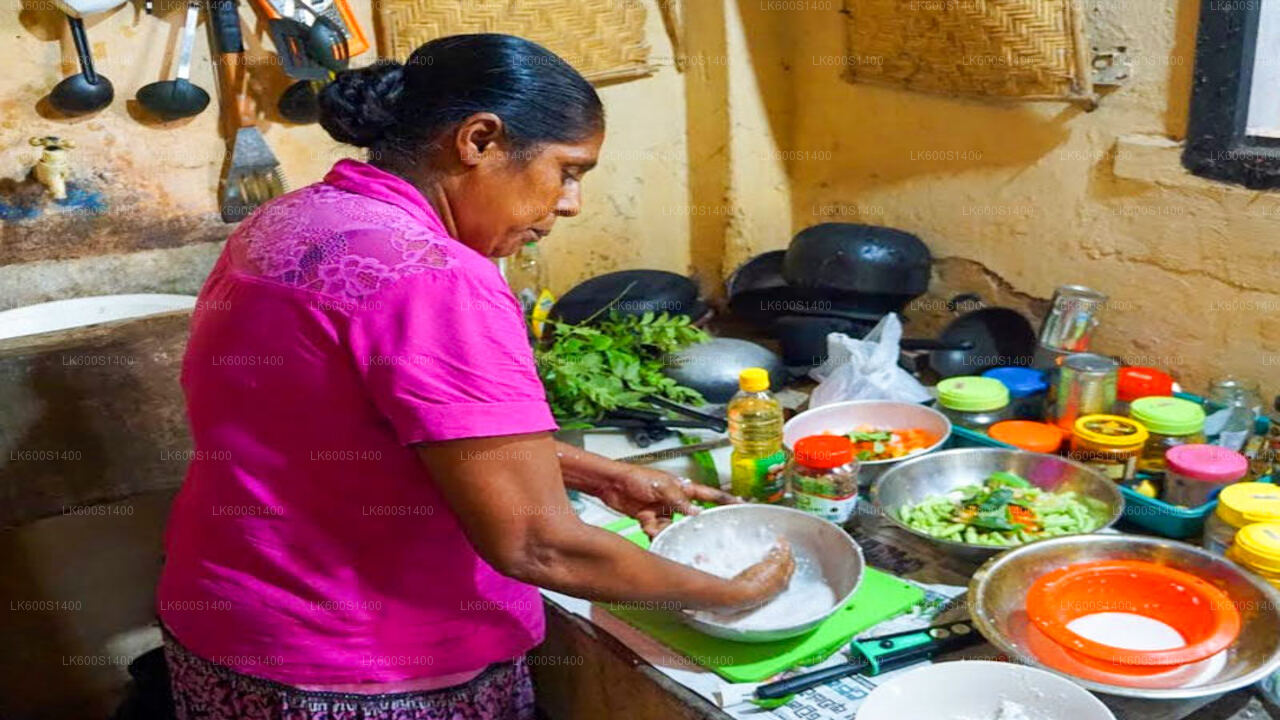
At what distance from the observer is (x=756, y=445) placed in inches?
70.2

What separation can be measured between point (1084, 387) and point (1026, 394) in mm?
160

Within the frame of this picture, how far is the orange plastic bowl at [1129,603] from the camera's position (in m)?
1.26

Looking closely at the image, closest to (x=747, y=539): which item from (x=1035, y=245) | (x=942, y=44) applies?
(x=1035, y=245)

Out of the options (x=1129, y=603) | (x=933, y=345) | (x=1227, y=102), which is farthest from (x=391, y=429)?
(x=1227, y=102)

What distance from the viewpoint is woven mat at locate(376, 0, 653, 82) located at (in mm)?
2383

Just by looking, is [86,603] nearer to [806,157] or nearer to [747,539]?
[747,539]

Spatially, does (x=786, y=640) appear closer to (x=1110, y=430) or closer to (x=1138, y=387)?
(x=1110, y=430)

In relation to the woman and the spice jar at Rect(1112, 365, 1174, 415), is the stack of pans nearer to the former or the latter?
the spice jar at Rect(1112, 365, 1174, 415)

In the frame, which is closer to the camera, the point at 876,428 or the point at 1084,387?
the point at 1084,387

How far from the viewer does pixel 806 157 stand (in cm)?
287

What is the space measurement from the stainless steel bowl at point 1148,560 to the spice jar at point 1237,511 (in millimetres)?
74

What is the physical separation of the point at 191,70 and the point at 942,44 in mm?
1656

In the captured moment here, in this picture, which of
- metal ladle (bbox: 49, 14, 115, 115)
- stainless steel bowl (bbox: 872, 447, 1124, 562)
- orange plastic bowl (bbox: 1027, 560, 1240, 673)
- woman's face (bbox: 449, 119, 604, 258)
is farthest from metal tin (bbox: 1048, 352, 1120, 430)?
metal ladle (bbox: 49, 14, 115, 115)

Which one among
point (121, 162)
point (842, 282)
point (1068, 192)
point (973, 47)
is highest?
point (973, 47)
